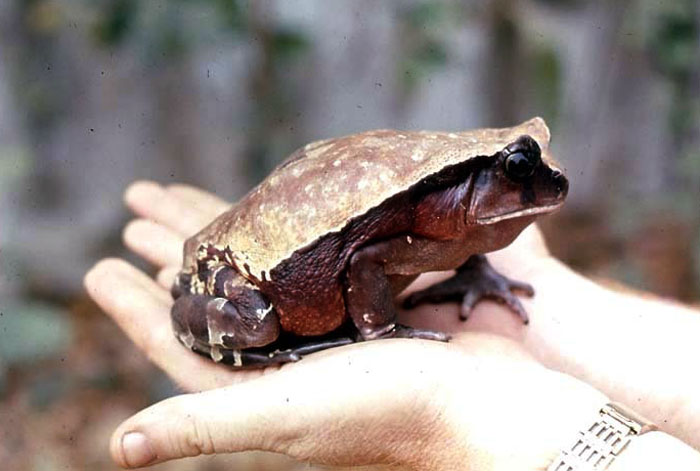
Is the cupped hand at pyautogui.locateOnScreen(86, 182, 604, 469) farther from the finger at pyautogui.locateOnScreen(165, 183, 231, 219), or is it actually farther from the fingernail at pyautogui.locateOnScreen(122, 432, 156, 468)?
the finger at pyautogui.locateOnScreen(165, 183, 231, 219)

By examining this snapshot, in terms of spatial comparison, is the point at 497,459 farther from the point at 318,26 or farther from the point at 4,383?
the point at 318,26

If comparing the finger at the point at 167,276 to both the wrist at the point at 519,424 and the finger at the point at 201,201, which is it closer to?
the finger at the point at 201,201

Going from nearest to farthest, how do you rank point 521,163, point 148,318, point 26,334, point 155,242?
point 521,163 < point 148,318 < point 26,334 < point 155,242

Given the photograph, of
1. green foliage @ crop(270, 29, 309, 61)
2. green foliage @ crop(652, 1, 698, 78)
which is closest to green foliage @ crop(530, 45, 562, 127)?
green foliage @ crop(652, 1, 698, 78)

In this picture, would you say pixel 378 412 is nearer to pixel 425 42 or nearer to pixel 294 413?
pixel 294 413

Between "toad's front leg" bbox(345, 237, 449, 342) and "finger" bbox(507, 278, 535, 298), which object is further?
"finger" bbox(507, 278, 535, 298)

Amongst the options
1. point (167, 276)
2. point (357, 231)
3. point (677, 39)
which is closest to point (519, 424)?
point (357, 231)
